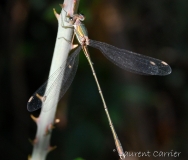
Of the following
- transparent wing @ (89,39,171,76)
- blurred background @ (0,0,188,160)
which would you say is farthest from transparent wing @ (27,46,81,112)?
blurred background @ (0,0,188,160)

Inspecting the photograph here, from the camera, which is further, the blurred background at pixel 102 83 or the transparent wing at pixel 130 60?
the blurred background at pixel 102 83

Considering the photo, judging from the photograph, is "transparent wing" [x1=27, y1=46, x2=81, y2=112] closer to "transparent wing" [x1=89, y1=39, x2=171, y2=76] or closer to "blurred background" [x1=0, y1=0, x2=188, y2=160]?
"transparent wing" [x1=89, y1=39, x2=171, y2=76]

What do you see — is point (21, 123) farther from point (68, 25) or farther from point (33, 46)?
point (68, 25)

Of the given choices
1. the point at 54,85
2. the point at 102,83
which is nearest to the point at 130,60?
the point at 102,83

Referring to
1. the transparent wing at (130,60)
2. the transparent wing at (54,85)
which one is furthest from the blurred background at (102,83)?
the transparent wing at (54,85)

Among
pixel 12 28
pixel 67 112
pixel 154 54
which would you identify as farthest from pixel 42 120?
pixel 154 54

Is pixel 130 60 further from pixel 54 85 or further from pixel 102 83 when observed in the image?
pixel 54 85

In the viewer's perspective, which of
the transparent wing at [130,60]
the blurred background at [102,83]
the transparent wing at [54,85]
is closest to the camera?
the transparent wing at [54,85]

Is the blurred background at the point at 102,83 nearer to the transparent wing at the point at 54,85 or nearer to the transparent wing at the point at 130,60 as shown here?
the transparent wing at the point at 130,60
